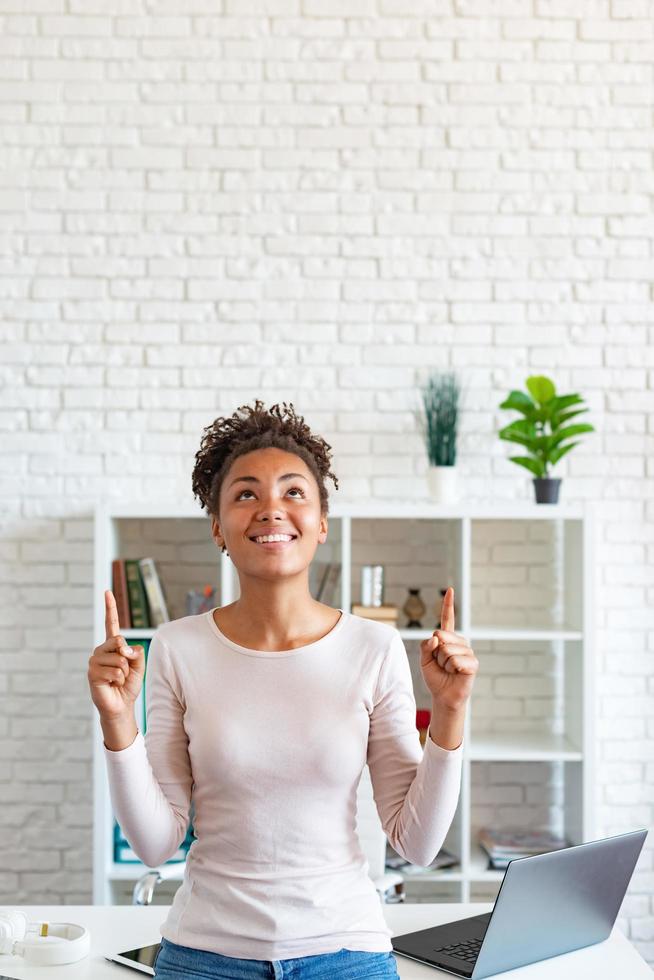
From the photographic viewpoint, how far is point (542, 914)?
1.68 metres

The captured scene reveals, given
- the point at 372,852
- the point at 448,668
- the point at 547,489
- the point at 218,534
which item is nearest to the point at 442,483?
the point at 547,489

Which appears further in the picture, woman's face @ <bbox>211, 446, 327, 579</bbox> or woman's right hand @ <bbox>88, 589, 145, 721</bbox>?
woman's face @ <bbox>211, 446, 327, 579</bbox>

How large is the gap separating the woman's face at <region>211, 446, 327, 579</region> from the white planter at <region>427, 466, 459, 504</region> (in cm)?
164

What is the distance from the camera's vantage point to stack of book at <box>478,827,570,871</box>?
345cm

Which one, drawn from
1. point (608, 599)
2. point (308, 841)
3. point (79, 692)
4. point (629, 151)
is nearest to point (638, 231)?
point (629, 151)

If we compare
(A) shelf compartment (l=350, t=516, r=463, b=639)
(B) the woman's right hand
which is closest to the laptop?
(B) the woman's right hand

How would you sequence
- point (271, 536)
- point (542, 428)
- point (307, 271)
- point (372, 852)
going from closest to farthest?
point (271, 536)
point (372, 852)
point (542, 428)
point (307, 271)

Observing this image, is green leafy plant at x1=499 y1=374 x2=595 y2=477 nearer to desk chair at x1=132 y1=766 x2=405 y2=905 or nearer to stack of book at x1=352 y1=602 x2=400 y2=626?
stack of book at x1=352 y1=602 x2=400 y2=626

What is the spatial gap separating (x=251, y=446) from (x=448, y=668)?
52 centimetres

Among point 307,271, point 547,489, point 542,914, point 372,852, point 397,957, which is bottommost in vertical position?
point 372,852

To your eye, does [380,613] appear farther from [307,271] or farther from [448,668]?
[448,668]

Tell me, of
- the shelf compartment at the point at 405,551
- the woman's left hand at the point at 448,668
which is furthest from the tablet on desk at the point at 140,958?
the shelf compartment at the point at 405,551

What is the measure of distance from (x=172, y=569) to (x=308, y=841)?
7.04 ft

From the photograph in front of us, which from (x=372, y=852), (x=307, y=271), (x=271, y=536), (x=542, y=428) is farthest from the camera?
(x=307, y=271)
